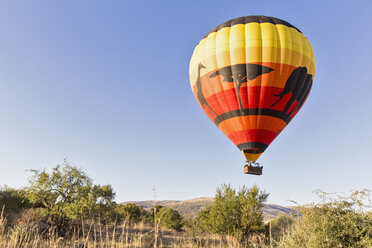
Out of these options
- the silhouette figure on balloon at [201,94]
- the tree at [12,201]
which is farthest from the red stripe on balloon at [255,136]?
the tree at [12,201]

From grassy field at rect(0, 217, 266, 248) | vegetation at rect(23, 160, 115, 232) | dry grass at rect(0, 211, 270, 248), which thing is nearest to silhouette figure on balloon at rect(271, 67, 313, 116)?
grassy field at rect(0, 217, 266, 248)

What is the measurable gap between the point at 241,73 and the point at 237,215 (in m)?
15.2

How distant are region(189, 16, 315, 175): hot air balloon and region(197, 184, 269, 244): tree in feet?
22.9

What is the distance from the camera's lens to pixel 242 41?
19.3 metres

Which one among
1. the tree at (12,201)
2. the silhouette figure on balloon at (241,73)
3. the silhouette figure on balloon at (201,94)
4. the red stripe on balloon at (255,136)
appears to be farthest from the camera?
the tree at (12,201)

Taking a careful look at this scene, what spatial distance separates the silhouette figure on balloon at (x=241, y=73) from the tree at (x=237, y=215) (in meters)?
11.9

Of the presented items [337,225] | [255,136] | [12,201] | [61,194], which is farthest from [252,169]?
[12,201]

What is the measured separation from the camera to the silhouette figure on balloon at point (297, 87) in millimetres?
19000

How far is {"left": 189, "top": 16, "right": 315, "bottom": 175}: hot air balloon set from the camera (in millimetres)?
18719

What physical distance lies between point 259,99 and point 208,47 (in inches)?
251

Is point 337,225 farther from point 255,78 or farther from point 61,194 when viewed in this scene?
point 61,194

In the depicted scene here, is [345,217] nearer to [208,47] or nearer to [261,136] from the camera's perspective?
[261,136]

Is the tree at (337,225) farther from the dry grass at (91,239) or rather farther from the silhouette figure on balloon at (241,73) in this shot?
the silhouette figure on balloon at (241,73)

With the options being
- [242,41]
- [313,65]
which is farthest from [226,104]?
[313,65]
